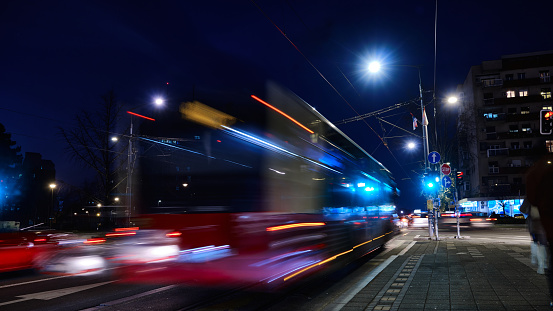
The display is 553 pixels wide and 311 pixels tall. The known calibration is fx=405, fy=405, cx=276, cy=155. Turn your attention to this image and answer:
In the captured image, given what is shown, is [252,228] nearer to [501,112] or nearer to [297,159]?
[297,159]

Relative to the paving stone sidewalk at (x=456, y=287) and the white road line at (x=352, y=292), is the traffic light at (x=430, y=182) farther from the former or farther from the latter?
the white road line at (x=352, y=292)

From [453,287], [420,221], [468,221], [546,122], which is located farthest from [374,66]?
[420,221]

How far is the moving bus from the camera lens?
593 centimetres

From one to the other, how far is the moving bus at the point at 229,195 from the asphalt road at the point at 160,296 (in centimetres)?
42

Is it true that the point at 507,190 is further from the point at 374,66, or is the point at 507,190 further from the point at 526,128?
the point at 374,66

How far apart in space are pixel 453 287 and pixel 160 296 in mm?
5317

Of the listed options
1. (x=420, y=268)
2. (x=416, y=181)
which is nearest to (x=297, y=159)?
(x=420, y=268)

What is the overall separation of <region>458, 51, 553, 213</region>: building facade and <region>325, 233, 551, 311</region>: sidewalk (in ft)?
169

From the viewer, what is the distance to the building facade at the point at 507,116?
57438 mm

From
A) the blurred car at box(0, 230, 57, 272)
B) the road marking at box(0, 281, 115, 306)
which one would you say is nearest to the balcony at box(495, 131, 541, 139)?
the blurred car at box(0, 230, 57, 272)

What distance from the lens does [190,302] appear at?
265 inches

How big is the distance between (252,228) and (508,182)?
6234 centimetres

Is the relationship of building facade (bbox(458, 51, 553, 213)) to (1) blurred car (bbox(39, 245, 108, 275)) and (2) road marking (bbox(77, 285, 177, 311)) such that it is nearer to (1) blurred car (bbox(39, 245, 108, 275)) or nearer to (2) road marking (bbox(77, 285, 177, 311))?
(1) blurred car (bbox(39, 245, 108, 275))

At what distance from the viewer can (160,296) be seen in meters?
7.36
